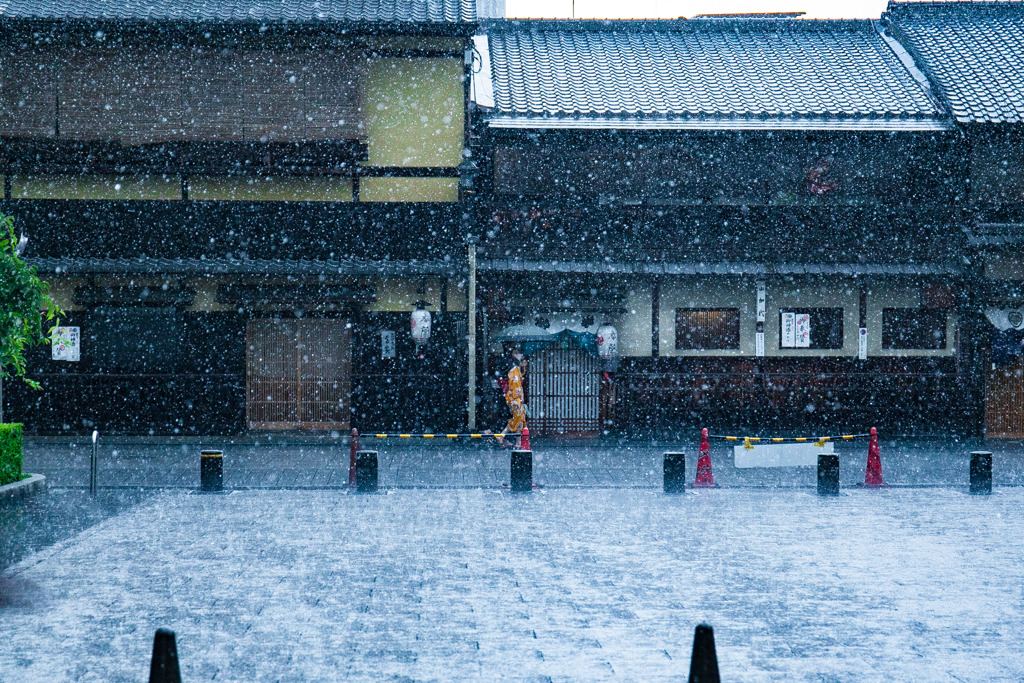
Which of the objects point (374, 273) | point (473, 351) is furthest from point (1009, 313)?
point (374, 273)

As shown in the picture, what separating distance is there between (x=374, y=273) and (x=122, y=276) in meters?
5.31

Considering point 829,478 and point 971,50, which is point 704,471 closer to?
point 829,478

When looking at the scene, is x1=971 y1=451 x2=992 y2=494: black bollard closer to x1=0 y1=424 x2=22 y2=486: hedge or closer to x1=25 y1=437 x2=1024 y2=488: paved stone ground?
x1=25 y1=437 x2=1024 y2=488: paved stone ground

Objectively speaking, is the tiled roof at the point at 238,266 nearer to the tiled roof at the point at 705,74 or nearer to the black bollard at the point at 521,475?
the tiled roof at the point at 705,74

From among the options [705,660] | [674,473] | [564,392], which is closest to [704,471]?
[674,473]

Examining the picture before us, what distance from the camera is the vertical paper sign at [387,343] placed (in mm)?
20891

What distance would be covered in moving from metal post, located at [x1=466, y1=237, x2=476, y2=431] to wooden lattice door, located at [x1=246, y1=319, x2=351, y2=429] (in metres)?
2.63

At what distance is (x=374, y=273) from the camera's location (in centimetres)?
2017

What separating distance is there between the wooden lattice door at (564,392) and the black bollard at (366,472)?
726cm

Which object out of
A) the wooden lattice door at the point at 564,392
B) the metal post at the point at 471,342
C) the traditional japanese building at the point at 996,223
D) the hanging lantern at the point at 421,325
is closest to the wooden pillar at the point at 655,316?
the wooden lattice door at the point at 564,392

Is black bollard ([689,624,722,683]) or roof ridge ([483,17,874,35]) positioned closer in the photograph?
black bollard ([689,624,722,683])

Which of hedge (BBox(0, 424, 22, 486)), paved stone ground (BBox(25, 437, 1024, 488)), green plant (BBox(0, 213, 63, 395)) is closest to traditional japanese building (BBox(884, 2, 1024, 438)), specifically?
paved stone ground (BBox(25, 437, 1024, 488))

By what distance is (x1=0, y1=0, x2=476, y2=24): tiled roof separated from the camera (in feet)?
66.9

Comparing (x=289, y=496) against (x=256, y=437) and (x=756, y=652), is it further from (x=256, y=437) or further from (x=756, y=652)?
(x=756, y=652)
